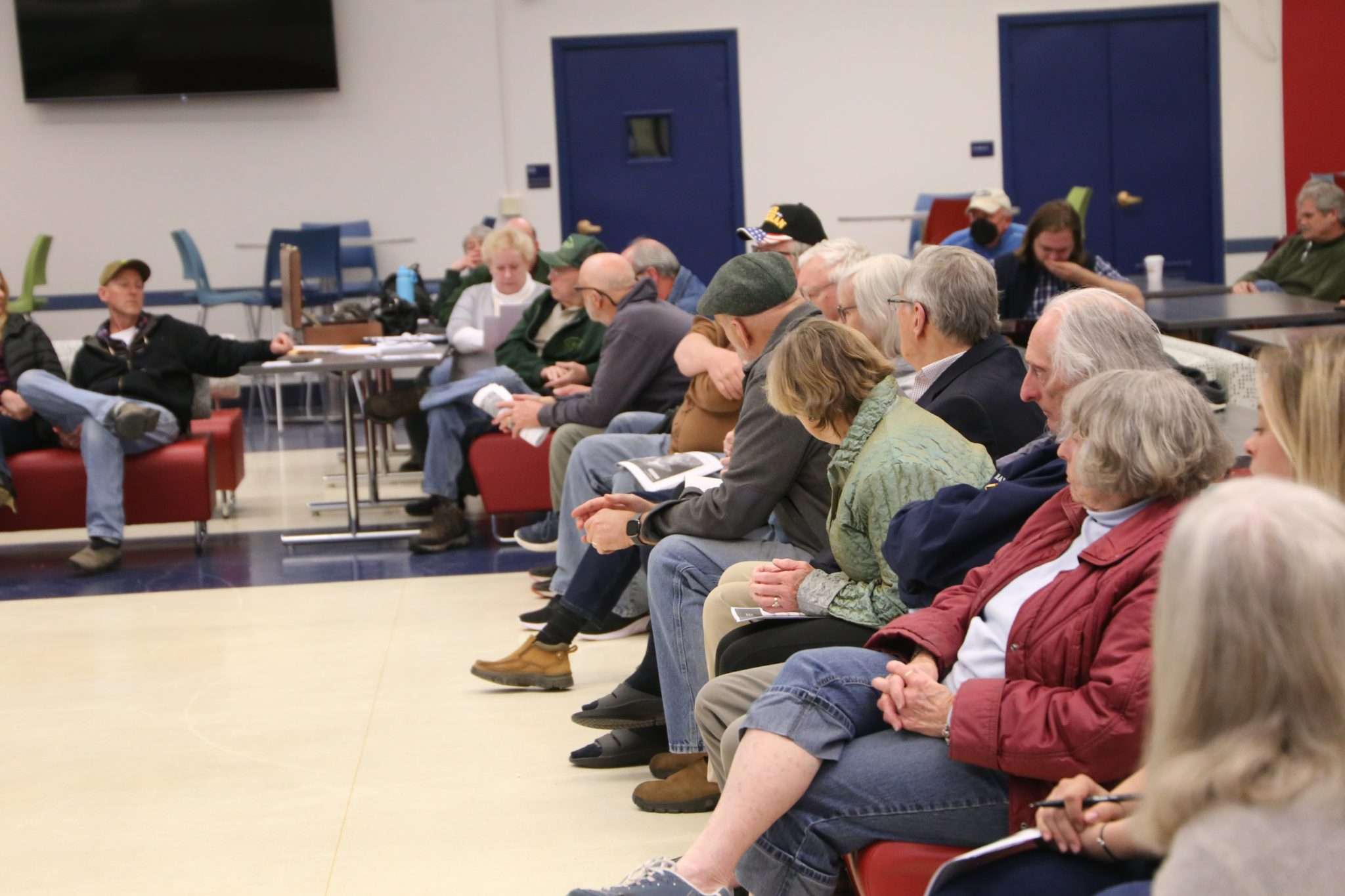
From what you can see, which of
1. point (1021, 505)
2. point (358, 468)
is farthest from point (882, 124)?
point (1021, 505)

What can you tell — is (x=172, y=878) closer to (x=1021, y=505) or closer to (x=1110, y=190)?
(x=1021, y=505)

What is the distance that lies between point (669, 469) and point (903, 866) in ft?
6.28

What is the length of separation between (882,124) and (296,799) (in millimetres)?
8510

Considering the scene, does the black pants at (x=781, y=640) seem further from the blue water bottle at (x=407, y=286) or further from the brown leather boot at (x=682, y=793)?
the blue water bottle at (x=407, y=286)

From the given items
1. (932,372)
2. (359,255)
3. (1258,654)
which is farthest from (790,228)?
(359,255)

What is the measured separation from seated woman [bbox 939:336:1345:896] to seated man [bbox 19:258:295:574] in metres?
4.74

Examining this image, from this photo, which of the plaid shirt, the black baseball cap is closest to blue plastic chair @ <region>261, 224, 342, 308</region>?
the plaid shirt

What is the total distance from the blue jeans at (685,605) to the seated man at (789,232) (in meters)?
1.87

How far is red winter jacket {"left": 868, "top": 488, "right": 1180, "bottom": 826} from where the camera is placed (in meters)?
1.86

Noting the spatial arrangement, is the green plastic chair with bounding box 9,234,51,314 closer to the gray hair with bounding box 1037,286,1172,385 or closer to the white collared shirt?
the white collared shirt

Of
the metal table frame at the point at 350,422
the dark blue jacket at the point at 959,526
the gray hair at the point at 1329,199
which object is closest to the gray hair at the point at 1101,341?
the dark blue jacket at the point at 959,526

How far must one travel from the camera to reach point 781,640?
2670 millimetres

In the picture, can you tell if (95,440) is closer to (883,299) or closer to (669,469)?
(669,469)

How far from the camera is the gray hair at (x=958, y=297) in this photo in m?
3.03
